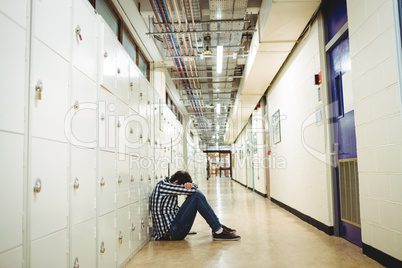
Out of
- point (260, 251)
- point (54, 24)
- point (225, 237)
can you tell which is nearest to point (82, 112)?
point (54, 24)

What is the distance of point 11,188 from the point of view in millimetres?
1229

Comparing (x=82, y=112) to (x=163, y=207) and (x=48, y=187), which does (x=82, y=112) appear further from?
(x=163, y=207)

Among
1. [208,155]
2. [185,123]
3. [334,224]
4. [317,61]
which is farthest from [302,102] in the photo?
[208,155]

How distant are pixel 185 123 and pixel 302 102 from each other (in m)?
7.42

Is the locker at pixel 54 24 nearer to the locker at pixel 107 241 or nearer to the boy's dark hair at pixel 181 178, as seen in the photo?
the locker at pixel 107 241

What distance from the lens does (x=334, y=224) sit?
3502mm

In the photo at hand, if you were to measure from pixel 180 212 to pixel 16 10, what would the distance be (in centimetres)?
250

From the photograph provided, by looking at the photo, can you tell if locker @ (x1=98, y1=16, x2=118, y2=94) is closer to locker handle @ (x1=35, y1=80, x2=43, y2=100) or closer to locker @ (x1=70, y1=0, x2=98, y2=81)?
locker @ (x1=70, y1=0, x2=98, y2=81)

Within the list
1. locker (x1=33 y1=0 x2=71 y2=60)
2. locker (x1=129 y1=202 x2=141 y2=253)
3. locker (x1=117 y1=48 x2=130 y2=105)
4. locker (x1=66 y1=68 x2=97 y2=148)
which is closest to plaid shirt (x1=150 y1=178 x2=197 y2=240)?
locker (x1=129 y1=202 x2=141 y2=253)

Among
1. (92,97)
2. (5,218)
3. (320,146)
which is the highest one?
(92,97)

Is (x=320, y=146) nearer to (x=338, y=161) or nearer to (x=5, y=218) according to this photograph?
(x=338, y=161)

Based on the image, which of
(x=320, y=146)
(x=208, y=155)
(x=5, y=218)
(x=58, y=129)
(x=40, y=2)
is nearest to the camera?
(x=5, y=218)

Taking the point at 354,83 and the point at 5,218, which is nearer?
the point at 5,218

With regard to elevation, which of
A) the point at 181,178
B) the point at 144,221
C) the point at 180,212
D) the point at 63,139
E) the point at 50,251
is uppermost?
the point at 63,139
